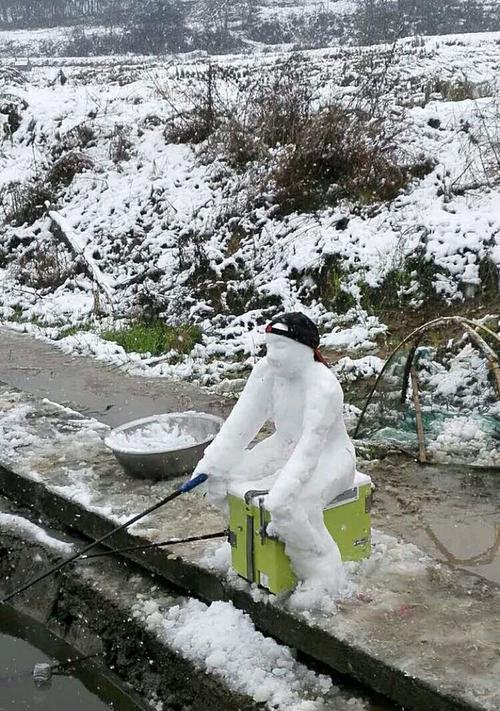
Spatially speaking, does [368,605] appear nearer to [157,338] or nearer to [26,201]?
[157,338]

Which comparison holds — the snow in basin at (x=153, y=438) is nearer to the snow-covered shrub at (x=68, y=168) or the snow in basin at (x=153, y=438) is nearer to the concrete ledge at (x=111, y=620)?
the concrete ledge at (x=111, y=620)

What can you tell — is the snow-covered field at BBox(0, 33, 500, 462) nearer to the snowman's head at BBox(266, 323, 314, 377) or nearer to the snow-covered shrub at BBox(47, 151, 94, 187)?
the snow-covered shrub at BBox(47, 151, 94, 187)

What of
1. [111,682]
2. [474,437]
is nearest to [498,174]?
[474,437]

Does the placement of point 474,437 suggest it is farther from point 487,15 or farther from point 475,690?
point 487,15

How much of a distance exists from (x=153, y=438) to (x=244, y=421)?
160 cm

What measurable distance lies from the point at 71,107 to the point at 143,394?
10.7 meters

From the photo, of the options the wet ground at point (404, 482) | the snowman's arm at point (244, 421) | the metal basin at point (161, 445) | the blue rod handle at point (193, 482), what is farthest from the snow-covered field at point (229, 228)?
the blue rod handle at point (193, 482)

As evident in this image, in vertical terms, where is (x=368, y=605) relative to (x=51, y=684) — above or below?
above

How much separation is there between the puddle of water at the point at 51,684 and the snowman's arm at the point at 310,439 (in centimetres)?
136

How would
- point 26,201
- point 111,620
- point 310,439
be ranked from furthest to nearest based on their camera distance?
point 26,201 → point 111,620 → point 310,439

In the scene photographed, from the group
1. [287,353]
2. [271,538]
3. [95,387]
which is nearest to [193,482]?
[271,538]

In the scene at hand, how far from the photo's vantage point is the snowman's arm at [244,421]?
160 inches

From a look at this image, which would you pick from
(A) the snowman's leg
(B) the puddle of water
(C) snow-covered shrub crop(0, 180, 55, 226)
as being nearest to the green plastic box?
(A) the snowman's leg

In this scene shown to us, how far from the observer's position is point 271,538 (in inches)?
148
